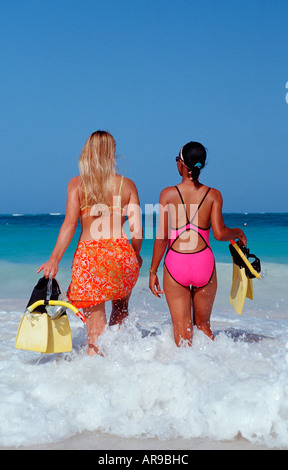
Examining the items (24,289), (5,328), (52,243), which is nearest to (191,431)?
(5,328)

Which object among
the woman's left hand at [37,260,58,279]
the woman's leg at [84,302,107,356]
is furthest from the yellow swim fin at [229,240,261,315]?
the woman's left hand at [37,260,58,279]

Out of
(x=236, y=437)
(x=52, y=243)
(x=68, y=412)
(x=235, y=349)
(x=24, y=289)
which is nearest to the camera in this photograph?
(x=236, y=437)

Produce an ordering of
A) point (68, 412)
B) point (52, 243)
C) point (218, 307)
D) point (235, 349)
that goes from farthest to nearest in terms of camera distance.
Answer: point (52, 243) → point (218, 307) → point (235, 349) → point (68, 412)

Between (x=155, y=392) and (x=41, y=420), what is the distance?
0.74 metres

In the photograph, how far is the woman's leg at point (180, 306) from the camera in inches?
145

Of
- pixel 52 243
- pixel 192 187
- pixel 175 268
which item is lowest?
pixel 52 243

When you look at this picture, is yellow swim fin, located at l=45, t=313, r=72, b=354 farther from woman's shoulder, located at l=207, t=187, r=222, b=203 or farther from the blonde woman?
woman's shoulder, located at l=207, t=187, r=222, b=203

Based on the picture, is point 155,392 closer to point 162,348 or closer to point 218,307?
point 162,348

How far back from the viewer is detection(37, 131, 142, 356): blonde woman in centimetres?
356

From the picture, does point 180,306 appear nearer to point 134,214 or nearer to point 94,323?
point 94,323

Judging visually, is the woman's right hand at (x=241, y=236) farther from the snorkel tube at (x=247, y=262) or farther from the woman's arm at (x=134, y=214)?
the woman's arm at (x=134, y=214)

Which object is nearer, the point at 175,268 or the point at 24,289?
the point at 175,268

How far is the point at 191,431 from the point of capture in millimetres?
2910

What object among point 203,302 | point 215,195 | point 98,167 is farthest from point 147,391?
point 98,167
